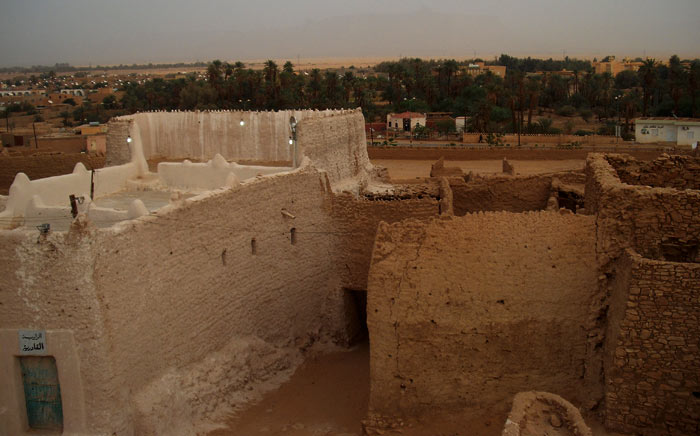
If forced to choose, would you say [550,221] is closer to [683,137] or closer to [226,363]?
[226,363]

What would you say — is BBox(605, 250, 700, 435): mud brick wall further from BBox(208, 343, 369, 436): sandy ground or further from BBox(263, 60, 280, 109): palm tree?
BBox(263, 60, 280, 109): palm tree

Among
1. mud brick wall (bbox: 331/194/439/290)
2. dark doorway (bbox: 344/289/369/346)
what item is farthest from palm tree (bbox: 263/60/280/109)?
mud brick wall (bbox: 331/194/439/290)

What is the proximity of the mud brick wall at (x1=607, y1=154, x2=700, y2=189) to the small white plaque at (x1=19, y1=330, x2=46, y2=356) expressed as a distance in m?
9.02

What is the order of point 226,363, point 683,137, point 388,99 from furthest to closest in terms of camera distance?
point 388,99 → point 683,137 → point 226,363

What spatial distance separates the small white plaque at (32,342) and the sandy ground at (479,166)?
2087cm

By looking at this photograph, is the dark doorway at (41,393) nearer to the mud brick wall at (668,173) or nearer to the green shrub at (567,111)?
the mud brick wall at (668,173)

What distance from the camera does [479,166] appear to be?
32500 mm

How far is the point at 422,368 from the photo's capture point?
1045 cm

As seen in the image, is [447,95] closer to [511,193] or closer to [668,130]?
[668,130]

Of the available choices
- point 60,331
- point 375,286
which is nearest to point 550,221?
point 375,286

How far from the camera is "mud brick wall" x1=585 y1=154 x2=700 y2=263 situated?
9570 millimetres

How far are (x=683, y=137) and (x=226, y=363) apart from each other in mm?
31094

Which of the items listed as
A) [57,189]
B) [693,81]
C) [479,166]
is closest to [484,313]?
[57,189]

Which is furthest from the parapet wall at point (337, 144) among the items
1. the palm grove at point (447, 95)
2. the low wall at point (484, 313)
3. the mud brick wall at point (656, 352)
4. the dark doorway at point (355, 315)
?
the palm grove at point (447, 95)
